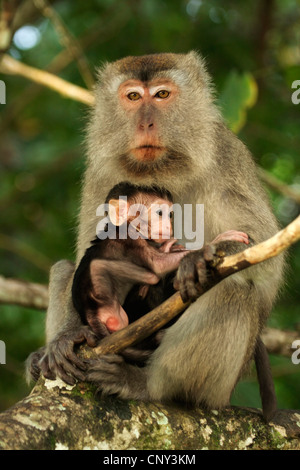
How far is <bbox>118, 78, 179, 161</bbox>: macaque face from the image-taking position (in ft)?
15.4

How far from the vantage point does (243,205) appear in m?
4.87

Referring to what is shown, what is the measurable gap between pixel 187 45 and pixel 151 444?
20.0 ft

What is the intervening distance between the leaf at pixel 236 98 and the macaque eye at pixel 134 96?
1.63m

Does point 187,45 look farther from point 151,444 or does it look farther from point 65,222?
point 151,444

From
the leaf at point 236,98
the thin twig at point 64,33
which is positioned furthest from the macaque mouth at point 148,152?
the thin twig at point 64,33

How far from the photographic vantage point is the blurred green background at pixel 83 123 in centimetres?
773

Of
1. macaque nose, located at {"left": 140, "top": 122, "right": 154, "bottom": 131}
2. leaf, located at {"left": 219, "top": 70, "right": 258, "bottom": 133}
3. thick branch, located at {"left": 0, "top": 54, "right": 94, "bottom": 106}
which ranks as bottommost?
macaque nose, located at {"left": 140, "top": 122, "right": 154, "bottom": 131}

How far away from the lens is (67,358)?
13.4 ft

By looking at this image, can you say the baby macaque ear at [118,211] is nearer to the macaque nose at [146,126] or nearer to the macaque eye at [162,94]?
the macaque nose at [146,126]

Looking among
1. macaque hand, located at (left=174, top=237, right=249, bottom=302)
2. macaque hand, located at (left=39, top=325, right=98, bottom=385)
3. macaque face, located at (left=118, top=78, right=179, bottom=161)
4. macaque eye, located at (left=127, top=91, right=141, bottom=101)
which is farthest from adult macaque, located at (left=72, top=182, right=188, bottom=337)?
macaque eye, located at (left=127, top=91, right=141, bottom=101)

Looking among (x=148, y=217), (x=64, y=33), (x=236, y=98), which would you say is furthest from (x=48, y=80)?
(x=148, y=217)

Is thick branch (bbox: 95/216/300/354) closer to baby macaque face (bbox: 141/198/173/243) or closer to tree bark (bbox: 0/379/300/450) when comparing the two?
tree bark (bbox: 0/379/300/450)

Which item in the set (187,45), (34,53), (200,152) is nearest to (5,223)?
(34,53)

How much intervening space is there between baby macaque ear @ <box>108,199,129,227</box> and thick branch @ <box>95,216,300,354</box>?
0.82 metres
